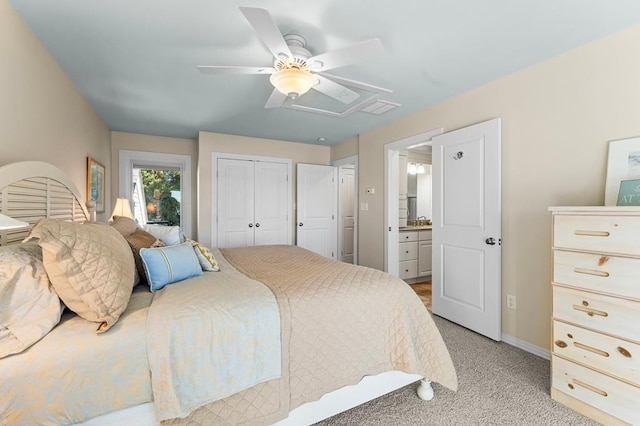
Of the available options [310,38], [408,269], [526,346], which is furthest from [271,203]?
[526,346]

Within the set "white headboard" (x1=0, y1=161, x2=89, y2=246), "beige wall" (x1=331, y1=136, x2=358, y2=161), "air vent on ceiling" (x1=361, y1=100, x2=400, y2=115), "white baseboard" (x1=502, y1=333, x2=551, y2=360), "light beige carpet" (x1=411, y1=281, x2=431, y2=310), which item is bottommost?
"light beige carpet" (x1=411, y1=281, x2=431, y2=310)

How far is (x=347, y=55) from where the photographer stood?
160 centimetres

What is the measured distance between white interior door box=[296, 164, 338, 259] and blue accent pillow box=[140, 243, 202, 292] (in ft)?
10.1

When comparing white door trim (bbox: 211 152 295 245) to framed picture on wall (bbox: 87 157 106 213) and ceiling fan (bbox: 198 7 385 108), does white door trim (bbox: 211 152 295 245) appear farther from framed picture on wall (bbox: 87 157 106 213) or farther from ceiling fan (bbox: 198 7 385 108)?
ceiling fan (bbox: 198 7 385 108)

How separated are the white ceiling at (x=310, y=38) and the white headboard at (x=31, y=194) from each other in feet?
3.01

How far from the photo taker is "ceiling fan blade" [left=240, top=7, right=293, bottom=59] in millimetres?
1291

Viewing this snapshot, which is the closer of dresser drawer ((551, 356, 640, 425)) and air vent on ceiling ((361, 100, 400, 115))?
dresser drawer ((551, 356, 640, 425))

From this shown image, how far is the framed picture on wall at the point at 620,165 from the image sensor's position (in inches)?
68.7

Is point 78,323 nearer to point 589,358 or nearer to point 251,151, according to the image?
point 589,358

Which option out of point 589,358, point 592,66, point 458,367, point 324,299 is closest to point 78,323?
point 324,299

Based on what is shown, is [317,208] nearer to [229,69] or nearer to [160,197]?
[229,69]

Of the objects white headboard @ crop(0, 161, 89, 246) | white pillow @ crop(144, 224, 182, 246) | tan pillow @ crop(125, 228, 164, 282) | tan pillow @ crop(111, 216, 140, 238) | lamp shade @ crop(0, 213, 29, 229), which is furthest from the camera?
white pillow @ crop(144, 224, 182, 246)

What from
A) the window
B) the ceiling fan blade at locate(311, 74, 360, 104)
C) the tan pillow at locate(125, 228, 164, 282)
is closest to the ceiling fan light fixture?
the ceiling fan blade at locate(311, 74, 360, 104)

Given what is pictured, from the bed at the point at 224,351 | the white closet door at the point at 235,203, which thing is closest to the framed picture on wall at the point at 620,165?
the bed at the point at 224,351
